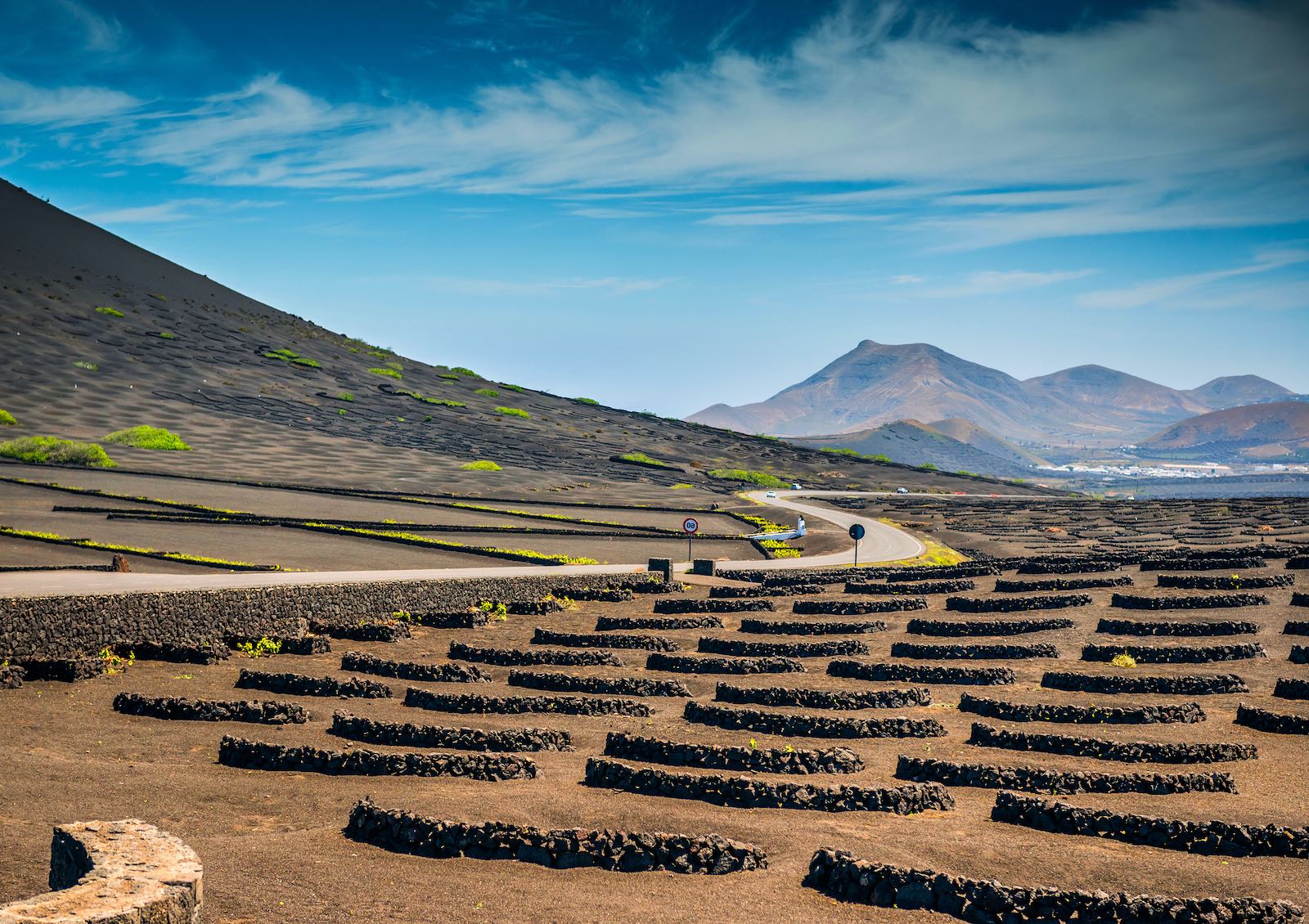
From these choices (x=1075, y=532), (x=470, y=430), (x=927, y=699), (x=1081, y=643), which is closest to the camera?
(x=927, y=699)

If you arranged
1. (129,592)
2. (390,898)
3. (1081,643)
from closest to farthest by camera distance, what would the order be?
(390,898) → (129,592) → (1081,643)

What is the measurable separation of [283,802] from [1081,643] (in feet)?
112

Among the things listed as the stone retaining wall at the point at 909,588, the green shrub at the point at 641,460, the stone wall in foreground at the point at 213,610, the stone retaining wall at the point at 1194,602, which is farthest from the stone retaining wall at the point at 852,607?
the green shrub at the point at 641,460

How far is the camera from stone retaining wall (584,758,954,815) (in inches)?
964

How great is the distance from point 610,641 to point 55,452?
67.4 meters

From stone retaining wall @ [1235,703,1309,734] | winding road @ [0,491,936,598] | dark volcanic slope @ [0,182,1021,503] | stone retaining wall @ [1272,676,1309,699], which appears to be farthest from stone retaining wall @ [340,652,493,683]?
dark volcanic slope @ [0,182,1021,503]

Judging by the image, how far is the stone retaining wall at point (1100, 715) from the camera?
33.0 meters

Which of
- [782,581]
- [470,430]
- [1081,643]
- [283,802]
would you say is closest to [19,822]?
[283,802]

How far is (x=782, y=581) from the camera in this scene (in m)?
60.1

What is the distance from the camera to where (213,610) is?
4241 centimetres

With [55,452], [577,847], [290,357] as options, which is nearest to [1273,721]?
[577,847]

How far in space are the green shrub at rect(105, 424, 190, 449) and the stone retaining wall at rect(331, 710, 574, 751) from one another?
85068 mm

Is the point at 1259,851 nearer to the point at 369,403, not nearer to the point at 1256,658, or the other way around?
the point at 1256,658

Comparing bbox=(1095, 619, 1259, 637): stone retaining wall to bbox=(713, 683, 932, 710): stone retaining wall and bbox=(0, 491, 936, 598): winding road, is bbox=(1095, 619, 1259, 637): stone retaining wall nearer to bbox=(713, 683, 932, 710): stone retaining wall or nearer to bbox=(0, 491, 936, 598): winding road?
bbox=(713, 683, 932, 710): stone retaining wall
